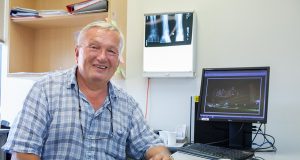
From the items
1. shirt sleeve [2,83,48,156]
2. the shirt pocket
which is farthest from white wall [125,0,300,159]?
shirt sleeve [2,83,48,156]

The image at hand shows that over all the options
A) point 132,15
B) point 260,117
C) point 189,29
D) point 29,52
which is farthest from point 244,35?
point 29,52

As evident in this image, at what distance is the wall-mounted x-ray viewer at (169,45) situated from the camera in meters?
2.43

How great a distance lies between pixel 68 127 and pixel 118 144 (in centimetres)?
28

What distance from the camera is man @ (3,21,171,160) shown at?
4.66 feet

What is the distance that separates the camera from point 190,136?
2.37 meters

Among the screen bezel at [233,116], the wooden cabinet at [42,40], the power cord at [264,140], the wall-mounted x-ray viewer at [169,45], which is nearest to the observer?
the screen bezel at [233,116]

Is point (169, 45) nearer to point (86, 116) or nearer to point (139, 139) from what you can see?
point (139, 139)

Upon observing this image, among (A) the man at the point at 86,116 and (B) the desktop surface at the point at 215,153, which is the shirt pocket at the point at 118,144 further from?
(B) the desktop surface at the point at 215,153

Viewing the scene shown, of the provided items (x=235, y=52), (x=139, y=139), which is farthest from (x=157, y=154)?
(x=235, y=52)

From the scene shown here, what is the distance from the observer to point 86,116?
155cm

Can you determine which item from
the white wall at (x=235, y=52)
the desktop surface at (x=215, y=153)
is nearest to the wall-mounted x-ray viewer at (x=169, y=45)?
the white wall at (x=235, y=52)

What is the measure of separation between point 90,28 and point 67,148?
620 mm

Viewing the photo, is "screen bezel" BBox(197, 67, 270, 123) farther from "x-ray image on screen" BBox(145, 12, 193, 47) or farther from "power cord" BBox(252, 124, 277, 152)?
"x-ray image on screen" BBox(145, 12, 193, 47)

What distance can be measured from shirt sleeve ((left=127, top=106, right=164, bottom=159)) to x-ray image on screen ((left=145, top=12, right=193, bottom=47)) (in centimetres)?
92
